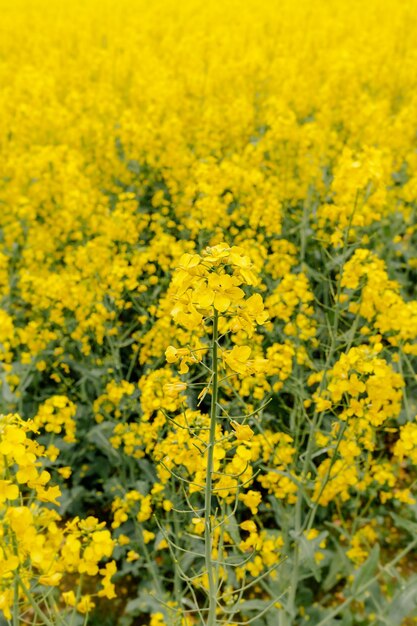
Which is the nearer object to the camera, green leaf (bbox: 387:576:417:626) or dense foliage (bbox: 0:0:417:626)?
dense foliage (bbox: 0:0:417:626)

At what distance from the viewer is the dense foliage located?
1.69 meters

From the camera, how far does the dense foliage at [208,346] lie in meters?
1.69

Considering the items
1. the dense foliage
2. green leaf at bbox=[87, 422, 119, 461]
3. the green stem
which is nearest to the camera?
the green stem

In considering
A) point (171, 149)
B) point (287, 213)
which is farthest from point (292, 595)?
point (171, 149)

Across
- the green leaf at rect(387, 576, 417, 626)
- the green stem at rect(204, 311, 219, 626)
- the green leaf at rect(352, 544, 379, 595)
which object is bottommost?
the green leaf at rect(387, 576, 417, 626)

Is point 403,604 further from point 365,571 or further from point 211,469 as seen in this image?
point 211,469

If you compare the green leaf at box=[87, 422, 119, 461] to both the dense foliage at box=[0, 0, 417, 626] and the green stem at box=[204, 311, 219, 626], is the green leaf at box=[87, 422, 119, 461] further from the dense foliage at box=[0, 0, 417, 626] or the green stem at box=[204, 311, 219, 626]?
the green stem at box=[204, 311, 219, 626]

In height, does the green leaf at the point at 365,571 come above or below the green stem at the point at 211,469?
below

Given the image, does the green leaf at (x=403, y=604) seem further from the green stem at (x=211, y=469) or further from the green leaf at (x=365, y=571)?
the green stem at (x=211, y=469)

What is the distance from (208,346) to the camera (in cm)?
200

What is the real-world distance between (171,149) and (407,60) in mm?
3673

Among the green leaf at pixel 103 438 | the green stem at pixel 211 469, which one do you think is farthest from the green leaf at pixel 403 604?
the green leaf at pixel 103 438

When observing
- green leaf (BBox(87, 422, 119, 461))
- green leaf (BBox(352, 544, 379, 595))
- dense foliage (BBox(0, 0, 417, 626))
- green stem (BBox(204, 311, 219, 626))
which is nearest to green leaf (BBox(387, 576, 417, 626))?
dense foliage (BBox(0, 0, 417, 626))

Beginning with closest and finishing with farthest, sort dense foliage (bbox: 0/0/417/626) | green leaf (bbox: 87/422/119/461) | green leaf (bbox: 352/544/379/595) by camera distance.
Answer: dense foliage (bbox: 0/0/417/626), green leaf (bbox: 352/544/379/595), green leaf (bbox: 87/422/119/461)
